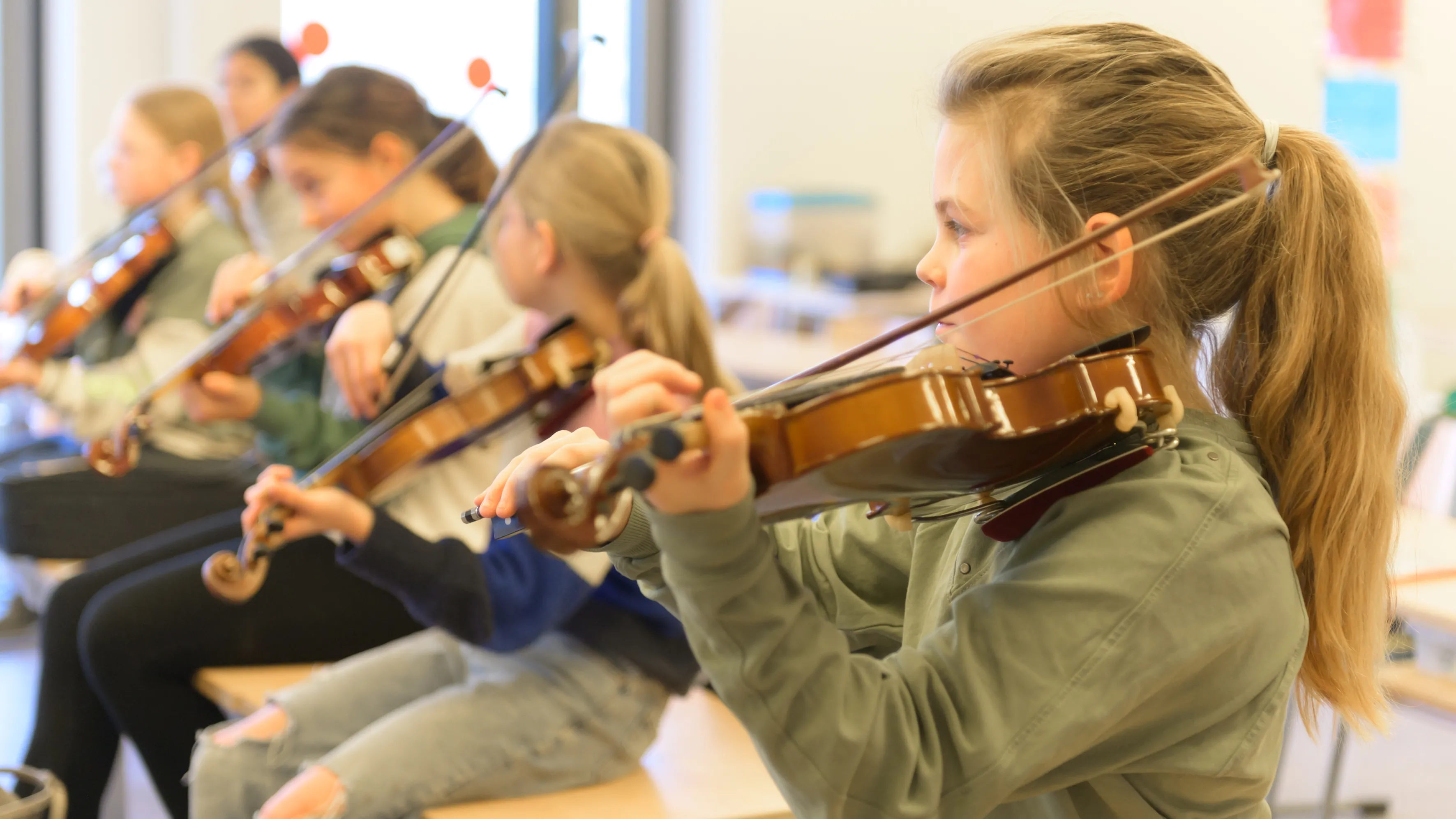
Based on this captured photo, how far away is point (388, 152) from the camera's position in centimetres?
208

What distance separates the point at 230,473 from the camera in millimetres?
2334

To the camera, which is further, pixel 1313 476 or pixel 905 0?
pixel 905 0

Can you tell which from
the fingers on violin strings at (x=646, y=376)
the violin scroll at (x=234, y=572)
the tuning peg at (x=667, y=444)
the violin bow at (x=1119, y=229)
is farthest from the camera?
the violin scroll at (x=234, y=572)

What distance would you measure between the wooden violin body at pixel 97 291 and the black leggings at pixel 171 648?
2.57 feet

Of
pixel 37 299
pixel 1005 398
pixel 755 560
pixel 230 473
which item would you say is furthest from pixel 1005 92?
pixel 37 299

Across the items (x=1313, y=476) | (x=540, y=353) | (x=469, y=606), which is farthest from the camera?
(x=540, y=353)

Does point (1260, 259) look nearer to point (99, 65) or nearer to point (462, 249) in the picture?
point (462, 249)

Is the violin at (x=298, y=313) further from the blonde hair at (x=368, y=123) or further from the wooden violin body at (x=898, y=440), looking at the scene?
the wooden violin body at (x=898, y=440)

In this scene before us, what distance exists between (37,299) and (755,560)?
235cm

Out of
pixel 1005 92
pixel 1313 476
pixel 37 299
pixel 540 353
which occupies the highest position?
pixel 1005 92

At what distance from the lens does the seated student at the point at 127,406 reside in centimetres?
220

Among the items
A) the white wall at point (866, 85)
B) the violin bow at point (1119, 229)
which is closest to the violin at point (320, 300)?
the violin bow at point (1119, 229)

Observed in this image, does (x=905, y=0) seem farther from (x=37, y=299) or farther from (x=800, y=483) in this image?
(x=800, y=483)

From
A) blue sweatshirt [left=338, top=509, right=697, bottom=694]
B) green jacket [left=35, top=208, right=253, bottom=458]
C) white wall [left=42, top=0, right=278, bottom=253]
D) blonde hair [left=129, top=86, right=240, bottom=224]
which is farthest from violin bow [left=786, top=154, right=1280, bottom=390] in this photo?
white wall [left=42, top=0, right=278, bottom=253]
